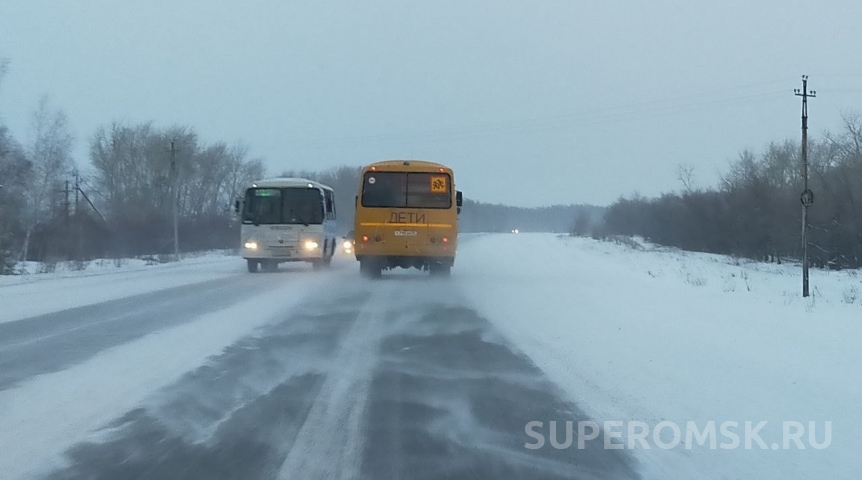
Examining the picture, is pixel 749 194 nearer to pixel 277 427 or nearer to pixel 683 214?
pixel 683 214

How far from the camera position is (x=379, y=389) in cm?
898

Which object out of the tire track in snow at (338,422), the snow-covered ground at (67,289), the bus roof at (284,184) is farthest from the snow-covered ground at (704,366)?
the bus roof at (284,184)

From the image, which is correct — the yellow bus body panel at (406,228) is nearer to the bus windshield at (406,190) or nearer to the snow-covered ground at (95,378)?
the bus windshield at (406,190)

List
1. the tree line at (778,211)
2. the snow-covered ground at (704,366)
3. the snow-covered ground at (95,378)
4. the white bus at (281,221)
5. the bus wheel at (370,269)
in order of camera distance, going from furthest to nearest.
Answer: the tree line at (778,211) < the white bus at (281,221) < the bus wheel at (370,269) < the snow-covered ground at (95,378) < the snow-covered ground at (704,366)

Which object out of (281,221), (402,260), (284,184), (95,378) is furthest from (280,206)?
(95,378)

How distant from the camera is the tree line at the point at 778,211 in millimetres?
49781

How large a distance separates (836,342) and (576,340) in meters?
3.54

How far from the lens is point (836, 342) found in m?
11.4

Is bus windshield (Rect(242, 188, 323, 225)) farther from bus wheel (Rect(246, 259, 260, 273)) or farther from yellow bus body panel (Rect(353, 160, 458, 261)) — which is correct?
yellow bus body panel (Rect(353, 160, 458, 261))

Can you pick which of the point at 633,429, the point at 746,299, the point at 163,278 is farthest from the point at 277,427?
the point at 163,278

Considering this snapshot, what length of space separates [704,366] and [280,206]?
22799 mm

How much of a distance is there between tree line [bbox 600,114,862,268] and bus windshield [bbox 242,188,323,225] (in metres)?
33.8

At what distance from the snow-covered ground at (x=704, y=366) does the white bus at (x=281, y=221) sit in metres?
12.6

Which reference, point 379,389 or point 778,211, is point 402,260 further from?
point 778,211
